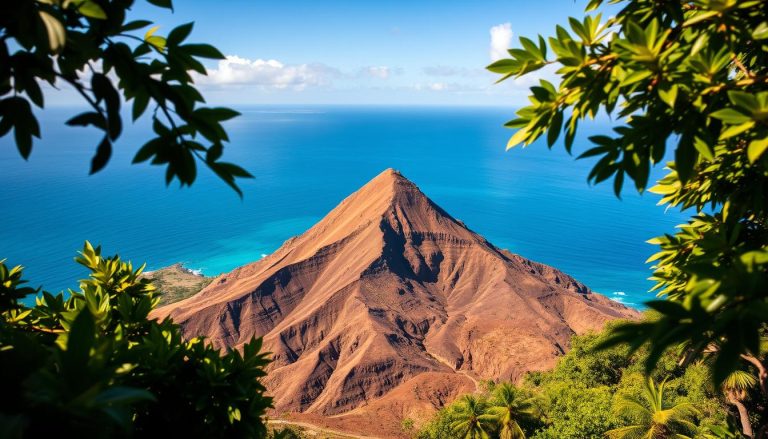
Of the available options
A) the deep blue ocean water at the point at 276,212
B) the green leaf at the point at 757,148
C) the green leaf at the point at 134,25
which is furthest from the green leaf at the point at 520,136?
the deep blue ocean water at the point at 276,212

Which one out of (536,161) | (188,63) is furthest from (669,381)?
(536,161)

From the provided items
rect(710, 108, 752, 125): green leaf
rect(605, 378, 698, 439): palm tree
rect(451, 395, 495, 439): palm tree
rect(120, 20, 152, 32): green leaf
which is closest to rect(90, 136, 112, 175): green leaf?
rect(120, 20, 152, 32): green leaf

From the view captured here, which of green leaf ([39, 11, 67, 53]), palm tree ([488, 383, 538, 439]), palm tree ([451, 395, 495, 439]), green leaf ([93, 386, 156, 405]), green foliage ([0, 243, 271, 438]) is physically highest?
green leaf ([39, 11, 67, 53])

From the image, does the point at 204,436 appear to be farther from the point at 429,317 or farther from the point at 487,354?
the point at 429,317

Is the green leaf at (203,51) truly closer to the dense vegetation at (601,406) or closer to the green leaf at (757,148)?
the green leaf at (757,148)

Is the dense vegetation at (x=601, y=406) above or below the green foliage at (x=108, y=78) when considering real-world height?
below

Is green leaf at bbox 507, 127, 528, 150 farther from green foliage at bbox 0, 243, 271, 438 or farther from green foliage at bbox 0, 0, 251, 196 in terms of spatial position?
green foliage at bbox 0, 243, 271, 438

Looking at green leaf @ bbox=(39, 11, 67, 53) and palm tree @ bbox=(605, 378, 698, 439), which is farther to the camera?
palm tree @ bbox=(605, 378, 698, 439)

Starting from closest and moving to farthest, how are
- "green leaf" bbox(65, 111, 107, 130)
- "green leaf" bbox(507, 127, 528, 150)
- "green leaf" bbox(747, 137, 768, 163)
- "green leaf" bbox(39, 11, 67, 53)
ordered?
Result: 1. "green leaf" bbox(39, 11, 67, 53)
2. "green leaf" bbox(65, 111, 107, 130)
3. "green leaf" bbox(747, 137, 768, 163)
4. "green leaf" bbox(507, 127, 528, 150)
